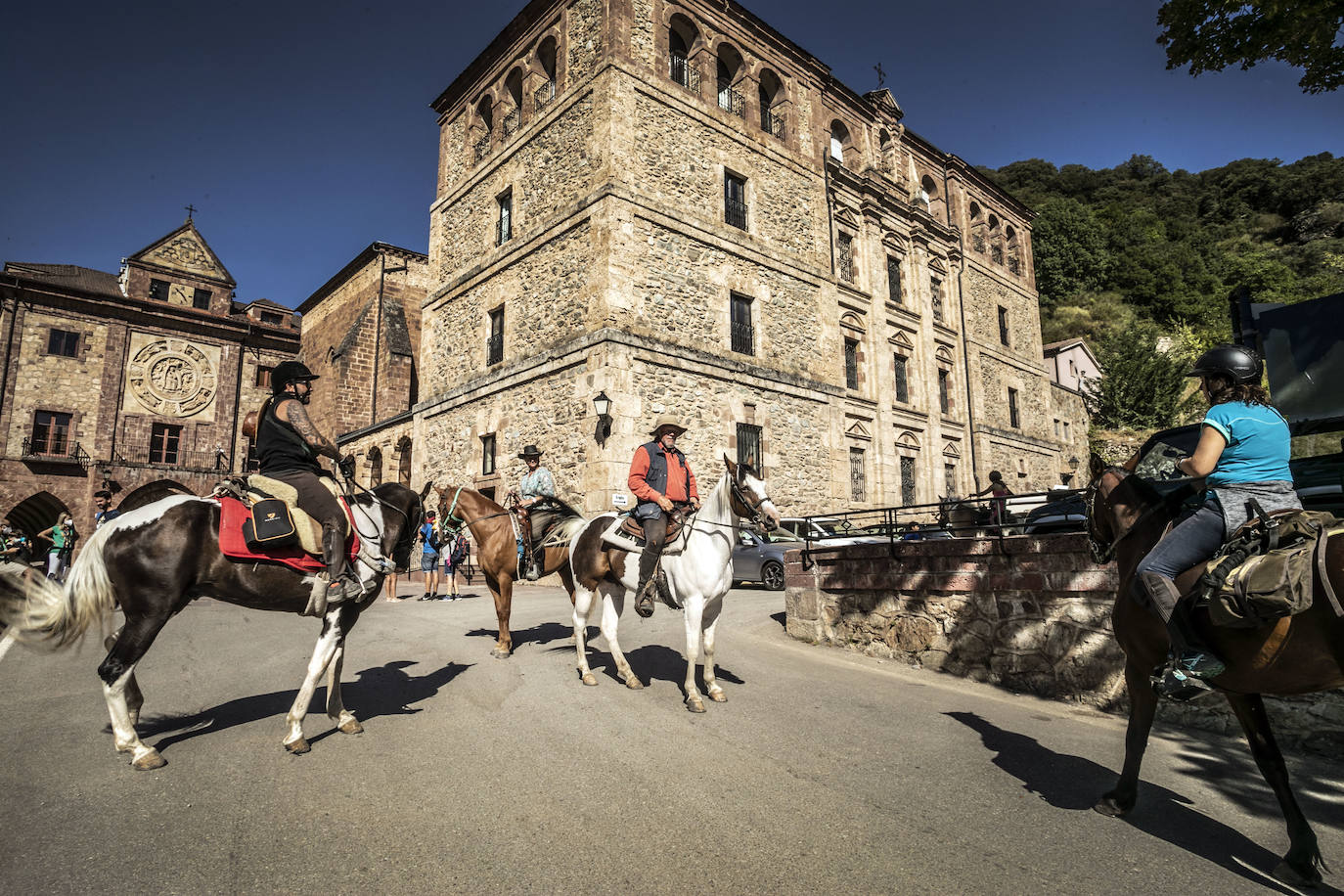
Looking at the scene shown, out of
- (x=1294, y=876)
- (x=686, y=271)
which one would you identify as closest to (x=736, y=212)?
(x=686, y=271)

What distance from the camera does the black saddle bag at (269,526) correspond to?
4.75 m

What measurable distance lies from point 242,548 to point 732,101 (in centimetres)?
2082

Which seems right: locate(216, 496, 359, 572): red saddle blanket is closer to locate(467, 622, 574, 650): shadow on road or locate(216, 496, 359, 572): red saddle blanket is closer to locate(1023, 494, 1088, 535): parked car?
locate(467, 622, 574, 650): shadow on road

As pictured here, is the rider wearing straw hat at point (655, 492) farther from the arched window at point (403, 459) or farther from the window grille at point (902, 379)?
the arched window at point (403, 459)

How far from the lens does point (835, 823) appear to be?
11.5ft

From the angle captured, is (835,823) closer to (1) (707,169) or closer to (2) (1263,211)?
(1) (707,169)

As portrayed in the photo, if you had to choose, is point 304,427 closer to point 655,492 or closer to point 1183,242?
point 655,492

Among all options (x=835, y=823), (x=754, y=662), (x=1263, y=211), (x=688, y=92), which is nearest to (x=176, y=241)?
(x=688, y=92)

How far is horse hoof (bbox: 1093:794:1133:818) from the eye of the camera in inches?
146

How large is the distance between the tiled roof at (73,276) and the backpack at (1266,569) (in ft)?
142

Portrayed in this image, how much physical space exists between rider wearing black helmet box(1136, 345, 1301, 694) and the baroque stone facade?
1341 inches

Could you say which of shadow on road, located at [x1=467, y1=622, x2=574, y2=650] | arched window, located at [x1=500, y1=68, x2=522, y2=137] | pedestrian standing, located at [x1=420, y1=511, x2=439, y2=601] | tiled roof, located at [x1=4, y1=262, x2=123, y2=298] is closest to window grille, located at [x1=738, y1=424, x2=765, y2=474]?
pedestrian standing, located at [x1=420, y1=511, x2=439, y2=601]

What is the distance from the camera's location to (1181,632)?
336cm

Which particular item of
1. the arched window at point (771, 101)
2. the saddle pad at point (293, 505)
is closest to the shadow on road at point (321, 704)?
the saddle pad at point (293, 505)
